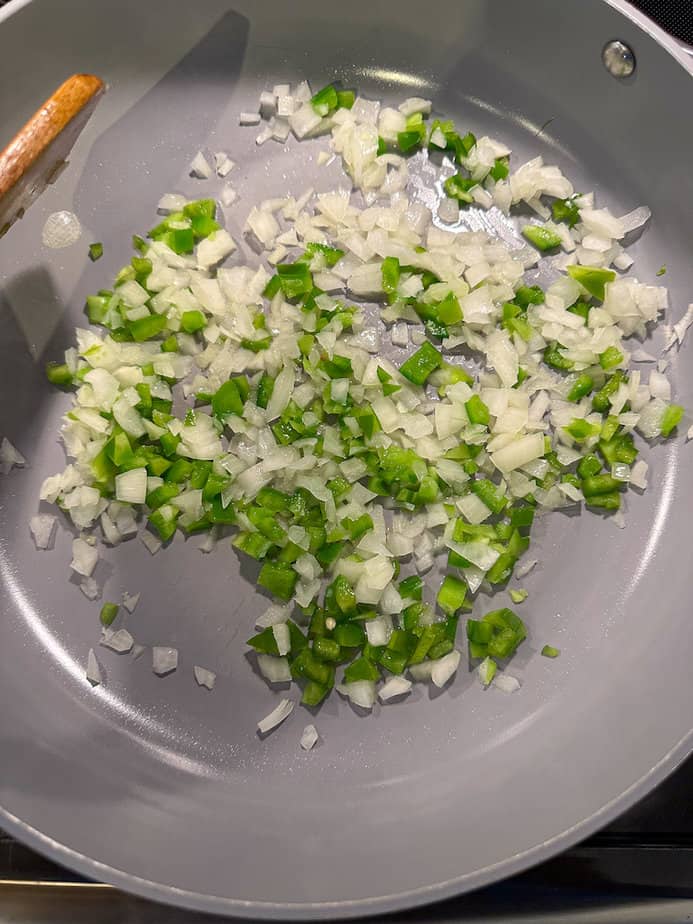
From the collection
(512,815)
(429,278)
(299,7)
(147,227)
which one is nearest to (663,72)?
(429,278)

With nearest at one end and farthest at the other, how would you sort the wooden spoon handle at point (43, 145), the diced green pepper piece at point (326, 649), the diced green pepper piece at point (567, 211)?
the wooden spoon handle at point (43, 145) → the diced green pepper piece at point (326, 649) → the diced green pepper piece at point (567, 211)

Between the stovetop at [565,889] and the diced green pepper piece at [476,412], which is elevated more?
the diced green pepper piece at [476,412]

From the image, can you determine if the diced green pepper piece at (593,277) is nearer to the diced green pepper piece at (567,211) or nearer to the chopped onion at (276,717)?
the diced green pepper piece at (567,211)

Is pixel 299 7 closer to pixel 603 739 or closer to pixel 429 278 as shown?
pixel 429 278

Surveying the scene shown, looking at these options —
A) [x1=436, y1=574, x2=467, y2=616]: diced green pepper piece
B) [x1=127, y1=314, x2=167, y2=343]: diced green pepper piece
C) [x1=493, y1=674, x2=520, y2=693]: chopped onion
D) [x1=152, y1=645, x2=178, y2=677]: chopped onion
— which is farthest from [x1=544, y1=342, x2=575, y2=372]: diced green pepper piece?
[x1=152, y1=645, x2=178, y2=677]: chopped onion

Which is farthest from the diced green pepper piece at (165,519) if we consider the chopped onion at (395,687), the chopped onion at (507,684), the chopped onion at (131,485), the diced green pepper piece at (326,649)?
the chopped onion at (507,684)

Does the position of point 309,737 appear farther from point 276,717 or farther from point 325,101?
point 325,101
